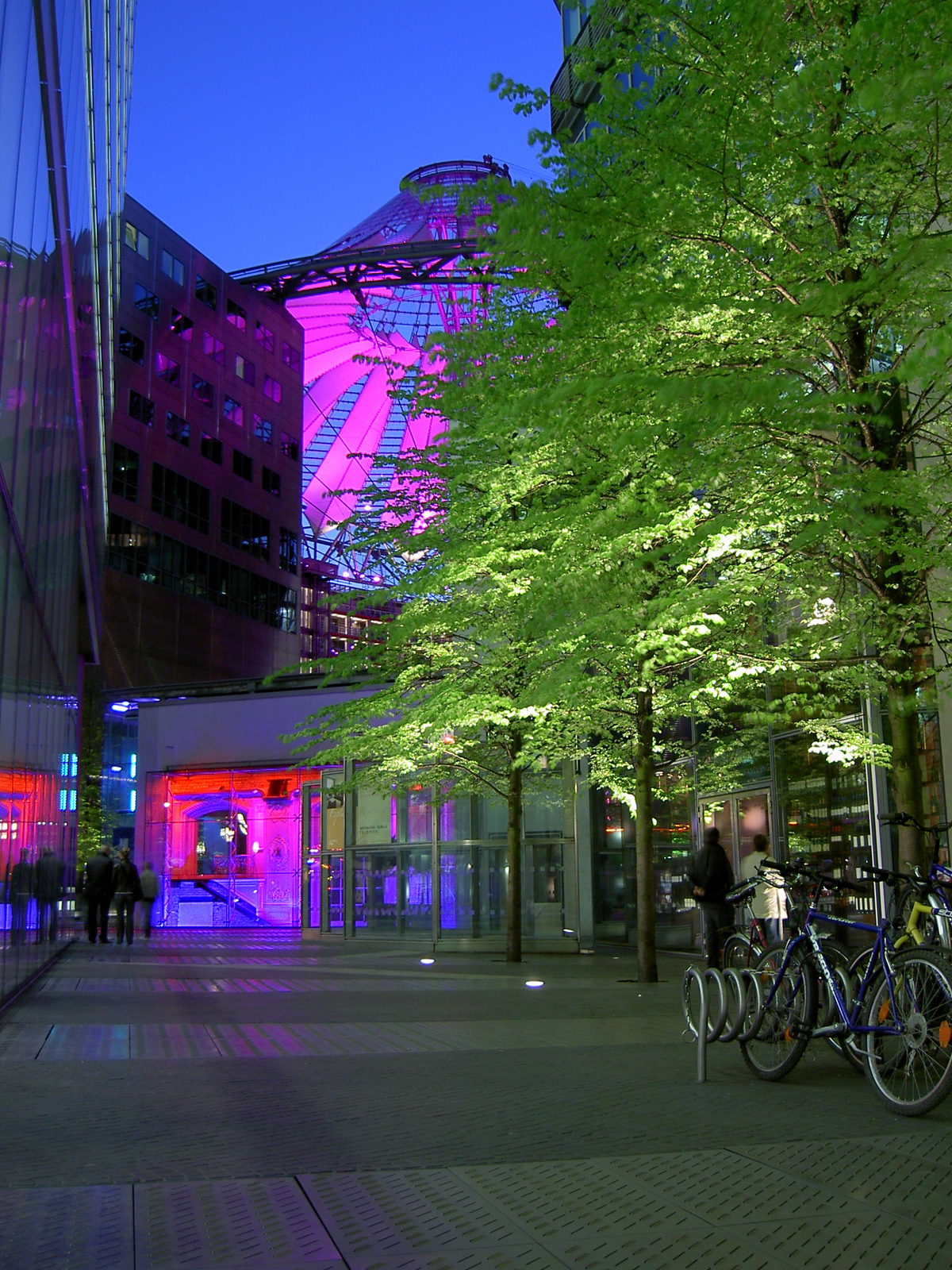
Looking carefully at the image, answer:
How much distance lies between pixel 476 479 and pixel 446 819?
10810mm

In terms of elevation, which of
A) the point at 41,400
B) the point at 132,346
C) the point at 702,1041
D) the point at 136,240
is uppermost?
the point at 136,240

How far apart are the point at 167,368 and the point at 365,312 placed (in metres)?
29.3

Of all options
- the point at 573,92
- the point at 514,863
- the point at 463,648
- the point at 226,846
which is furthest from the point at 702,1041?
the point at 226,846

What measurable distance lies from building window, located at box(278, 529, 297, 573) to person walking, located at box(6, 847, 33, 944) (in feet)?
164

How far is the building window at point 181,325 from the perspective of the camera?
5566 cm

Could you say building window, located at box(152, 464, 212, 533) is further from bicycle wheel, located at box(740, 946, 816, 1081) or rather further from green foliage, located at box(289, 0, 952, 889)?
bicycle wheel, located at box(740, 946, 816, 1081)

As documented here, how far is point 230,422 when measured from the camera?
5991cm

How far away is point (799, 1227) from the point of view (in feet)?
15.2

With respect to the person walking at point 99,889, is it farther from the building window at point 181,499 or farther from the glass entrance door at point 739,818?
the building window at point 181,499

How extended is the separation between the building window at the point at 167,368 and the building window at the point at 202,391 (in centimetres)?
135

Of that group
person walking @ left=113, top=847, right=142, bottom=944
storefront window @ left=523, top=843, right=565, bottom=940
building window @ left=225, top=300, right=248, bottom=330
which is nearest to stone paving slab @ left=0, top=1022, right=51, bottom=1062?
storefront window @ left=523, top=843, right=565, bottom=940

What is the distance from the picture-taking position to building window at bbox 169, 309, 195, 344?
183 feet

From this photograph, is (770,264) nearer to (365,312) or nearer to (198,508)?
(198,508)

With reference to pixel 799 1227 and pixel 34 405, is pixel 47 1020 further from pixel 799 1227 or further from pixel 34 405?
pixel 799 1227
